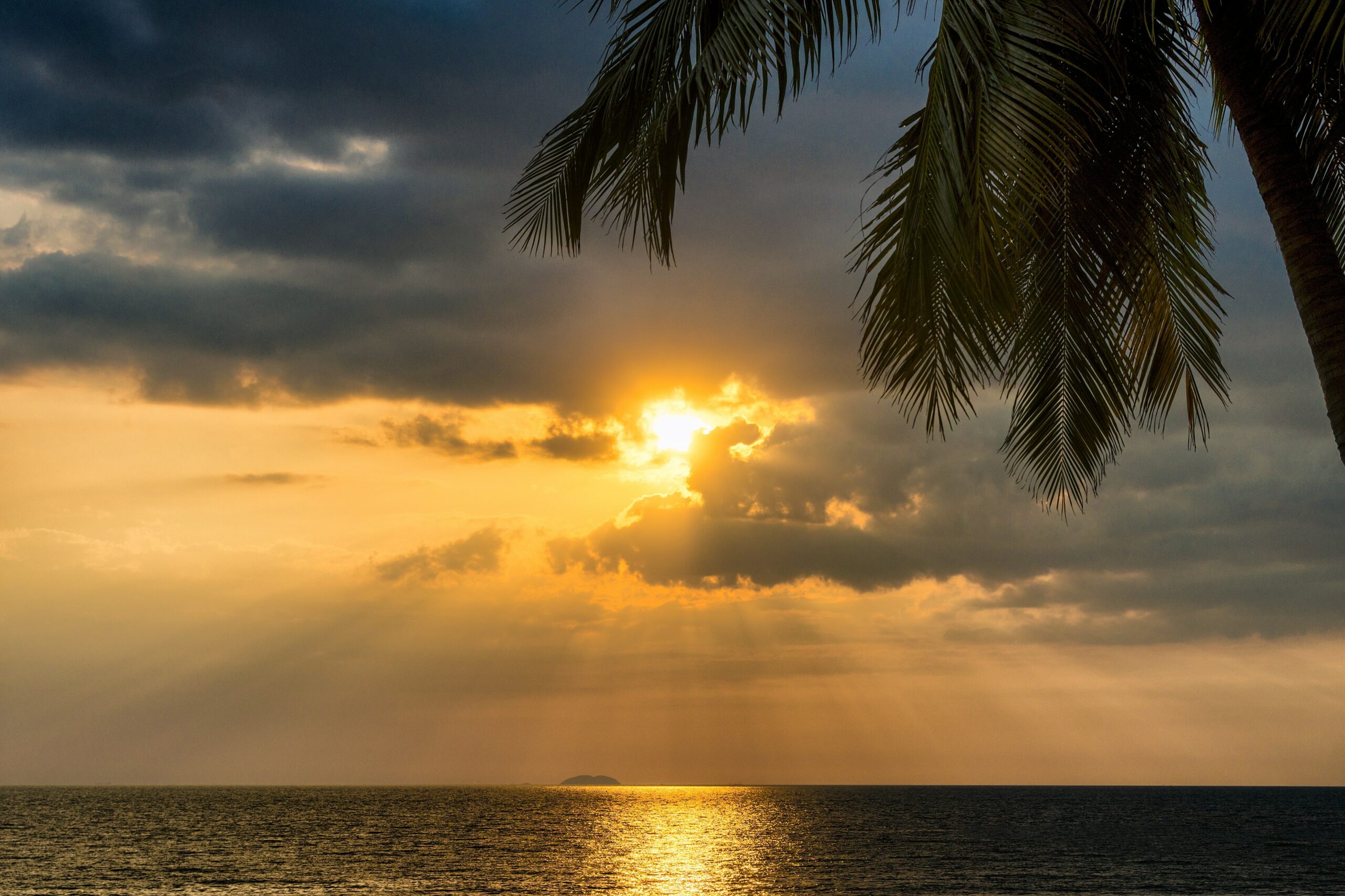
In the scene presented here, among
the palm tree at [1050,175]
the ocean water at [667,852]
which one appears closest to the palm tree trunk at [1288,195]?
the palm tree at [1050,175]

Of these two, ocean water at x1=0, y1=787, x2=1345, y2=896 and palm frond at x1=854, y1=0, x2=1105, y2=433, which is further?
ocean water at x1=0, y1=787, x2=1345, y2=896

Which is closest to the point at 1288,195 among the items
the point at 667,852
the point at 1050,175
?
the point at 1050,175

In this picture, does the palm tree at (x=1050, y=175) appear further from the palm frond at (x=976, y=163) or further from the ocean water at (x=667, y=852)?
the ocean water at (x=667, y=852)

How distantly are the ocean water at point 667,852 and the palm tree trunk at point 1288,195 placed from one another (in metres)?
48.8

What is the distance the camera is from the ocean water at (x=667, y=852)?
5334cm

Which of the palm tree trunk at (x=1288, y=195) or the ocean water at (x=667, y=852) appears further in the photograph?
the ocean water at (x=667, y=852)

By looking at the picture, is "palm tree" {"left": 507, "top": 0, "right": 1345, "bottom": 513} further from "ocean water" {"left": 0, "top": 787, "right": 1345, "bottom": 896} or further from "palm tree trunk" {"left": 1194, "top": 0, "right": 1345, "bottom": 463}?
"ocean water" {"left": 0, "top": 787, "right": 1345, "bottom": 896}

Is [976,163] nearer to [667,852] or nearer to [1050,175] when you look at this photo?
[1050,175]

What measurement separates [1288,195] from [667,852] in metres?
77.9

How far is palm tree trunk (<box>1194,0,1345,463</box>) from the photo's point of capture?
6.53m

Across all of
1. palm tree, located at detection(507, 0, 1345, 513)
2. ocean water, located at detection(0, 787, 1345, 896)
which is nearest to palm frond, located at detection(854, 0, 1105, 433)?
palm tree, located at detection(507, 0, 1345, 513)

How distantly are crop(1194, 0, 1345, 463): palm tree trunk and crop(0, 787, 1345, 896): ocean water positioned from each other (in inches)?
1923

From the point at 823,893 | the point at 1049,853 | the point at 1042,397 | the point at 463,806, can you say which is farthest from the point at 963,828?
the point at 1042,397

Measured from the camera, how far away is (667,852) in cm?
7694
